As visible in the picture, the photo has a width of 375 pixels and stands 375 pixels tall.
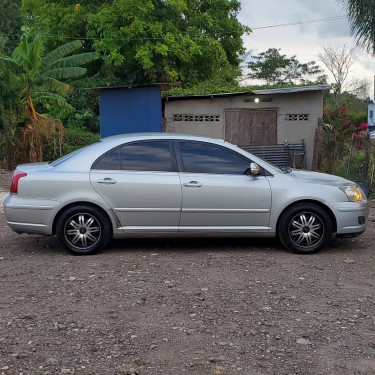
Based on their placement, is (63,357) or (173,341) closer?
(63,357)

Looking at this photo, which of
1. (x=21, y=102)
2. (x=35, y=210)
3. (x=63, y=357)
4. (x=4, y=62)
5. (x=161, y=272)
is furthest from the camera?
(x=21, y=102)

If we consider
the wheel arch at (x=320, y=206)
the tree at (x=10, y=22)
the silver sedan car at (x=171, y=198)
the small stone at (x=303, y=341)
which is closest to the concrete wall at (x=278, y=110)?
the wheel arch at (x=320, y=206)

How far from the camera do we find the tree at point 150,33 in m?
24.5

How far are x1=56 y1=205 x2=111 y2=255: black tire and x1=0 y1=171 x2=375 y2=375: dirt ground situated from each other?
0.65 ft

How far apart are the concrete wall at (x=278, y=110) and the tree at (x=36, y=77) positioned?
5459 millimetres

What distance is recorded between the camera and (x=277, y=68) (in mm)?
54406

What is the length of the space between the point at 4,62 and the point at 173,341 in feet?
55.6

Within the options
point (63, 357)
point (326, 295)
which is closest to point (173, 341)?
point (63, 357)

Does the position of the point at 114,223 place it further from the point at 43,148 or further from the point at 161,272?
the point at 43,148

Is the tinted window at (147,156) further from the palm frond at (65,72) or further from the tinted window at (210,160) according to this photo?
the palm frond at (65,72)

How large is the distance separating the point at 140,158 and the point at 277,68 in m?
49.8

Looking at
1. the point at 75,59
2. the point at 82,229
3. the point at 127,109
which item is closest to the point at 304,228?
the point at 82,229

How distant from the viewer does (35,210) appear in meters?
6.70

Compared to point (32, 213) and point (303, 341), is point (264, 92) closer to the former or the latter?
point (32, 213)
